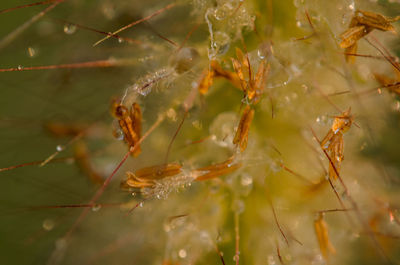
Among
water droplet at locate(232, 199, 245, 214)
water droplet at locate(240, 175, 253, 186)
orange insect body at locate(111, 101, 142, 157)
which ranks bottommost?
water droplet at locate(232, 199, 245, 214)

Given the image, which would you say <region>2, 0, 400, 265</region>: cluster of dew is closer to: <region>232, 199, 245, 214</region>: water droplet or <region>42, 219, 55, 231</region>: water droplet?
<region>232, 199, 245, 214</region>: water droplet

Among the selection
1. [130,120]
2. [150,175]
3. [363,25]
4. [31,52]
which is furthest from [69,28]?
[363,25]

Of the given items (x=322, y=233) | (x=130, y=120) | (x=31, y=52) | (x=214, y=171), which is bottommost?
(x=322, y=233)

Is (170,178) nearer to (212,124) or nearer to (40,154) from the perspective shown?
(212,124)

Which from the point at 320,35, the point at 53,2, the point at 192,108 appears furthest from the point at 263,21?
the point at 53,2

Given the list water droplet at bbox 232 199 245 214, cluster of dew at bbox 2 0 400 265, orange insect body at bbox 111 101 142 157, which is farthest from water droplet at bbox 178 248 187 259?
orange insect body at bbox 111 101 142 157

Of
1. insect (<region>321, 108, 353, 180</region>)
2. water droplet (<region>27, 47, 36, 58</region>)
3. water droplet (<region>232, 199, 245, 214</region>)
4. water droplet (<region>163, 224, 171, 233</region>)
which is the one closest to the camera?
insect (<region>321, 108, 353, 180</region>)

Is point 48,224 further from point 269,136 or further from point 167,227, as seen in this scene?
point 269,136
